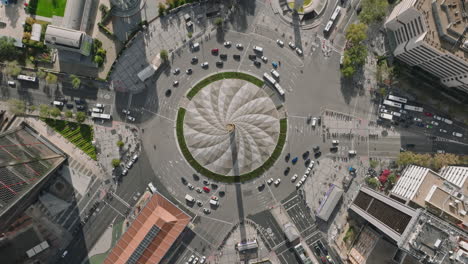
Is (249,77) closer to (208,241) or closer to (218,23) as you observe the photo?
(218,23)

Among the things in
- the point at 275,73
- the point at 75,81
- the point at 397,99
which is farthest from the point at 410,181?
the point at 75,81

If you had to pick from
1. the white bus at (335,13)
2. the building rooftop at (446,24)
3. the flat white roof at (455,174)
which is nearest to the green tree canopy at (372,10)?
the white bus at (335,13)

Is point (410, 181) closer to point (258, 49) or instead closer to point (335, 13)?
point (335, 13)

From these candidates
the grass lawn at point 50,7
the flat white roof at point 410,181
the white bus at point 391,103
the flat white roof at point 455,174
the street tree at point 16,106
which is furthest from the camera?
the white bus at point 391,103

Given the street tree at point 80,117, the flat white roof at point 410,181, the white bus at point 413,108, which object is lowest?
the street tree at point 80,117

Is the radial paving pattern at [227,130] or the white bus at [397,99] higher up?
the white bus at [397,99]

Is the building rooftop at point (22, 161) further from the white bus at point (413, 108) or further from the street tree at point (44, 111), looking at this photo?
the white bus at point (413, 108)

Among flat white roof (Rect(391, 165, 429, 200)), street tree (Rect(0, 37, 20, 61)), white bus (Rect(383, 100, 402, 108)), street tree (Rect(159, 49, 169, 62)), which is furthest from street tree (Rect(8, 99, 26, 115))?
flat white roof (Rect(391, 165, 429, 200))
